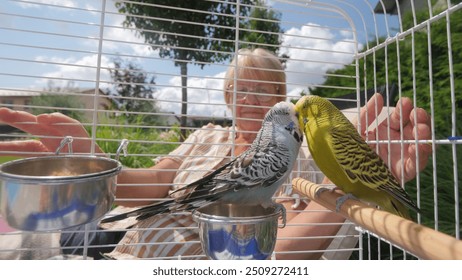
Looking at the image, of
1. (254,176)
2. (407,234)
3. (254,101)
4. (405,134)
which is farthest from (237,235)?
(254,101)

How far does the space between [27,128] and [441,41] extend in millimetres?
2020

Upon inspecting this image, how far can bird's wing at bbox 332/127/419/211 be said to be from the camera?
577mm

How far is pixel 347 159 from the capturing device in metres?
0.58

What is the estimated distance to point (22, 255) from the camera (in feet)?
3.28

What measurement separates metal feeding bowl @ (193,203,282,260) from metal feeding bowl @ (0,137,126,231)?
0.56 ft

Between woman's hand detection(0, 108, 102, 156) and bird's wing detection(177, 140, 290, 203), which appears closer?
bird's wing detection(177, 140, 290, 203)

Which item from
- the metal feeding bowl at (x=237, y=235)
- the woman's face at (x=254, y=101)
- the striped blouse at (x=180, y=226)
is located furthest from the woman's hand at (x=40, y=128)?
the woman's face at (x=254, y=101)

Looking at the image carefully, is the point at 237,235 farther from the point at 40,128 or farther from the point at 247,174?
the point at 40,128

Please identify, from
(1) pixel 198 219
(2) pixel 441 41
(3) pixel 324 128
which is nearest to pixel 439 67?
(2) pixel 441 41

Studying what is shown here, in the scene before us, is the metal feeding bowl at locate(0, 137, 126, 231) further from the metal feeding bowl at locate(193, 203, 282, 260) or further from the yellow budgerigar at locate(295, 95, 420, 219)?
the yellow budgerigar at locate(295, 95, 420, 219)

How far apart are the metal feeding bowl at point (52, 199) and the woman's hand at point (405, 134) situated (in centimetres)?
65

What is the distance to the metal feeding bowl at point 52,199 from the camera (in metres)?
0.40

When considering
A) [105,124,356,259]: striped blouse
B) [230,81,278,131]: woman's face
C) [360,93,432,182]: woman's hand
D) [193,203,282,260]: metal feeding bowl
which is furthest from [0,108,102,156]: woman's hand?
[360,93,432,182]: woman's hand

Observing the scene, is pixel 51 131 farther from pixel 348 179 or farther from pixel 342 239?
pixel 342 239
